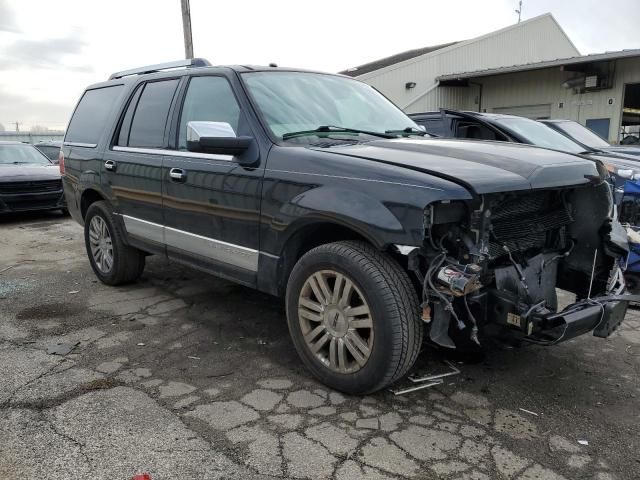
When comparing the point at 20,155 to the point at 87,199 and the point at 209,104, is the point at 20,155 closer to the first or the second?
the point at 87,199

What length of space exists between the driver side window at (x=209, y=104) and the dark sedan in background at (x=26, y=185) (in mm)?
6992

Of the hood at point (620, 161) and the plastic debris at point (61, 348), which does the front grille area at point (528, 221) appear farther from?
the plastic debris at point (61, 348)

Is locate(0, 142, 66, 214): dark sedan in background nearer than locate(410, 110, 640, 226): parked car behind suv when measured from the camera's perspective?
No

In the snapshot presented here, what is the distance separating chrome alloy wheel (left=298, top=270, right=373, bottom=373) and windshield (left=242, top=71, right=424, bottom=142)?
3.29ft

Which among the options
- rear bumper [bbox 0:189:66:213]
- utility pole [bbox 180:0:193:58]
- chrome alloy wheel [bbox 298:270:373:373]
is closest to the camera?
chrome alloy wheel [bbox 298:270:373:373]

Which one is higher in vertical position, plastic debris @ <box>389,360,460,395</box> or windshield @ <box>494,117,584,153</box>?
windshield @ <box>494,117,584,153</box>

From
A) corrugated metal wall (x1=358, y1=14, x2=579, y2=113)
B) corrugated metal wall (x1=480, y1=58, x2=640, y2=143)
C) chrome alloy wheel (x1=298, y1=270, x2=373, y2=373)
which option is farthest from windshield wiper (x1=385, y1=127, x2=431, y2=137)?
corrugated metal wall (x1=358, y1=14, x2=579, y2=113)

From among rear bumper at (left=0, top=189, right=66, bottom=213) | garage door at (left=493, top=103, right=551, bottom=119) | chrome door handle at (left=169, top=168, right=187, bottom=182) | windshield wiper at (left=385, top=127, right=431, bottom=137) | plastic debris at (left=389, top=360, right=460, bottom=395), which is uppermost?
garage door at (left=493, top=103, right=551, bottom=119)

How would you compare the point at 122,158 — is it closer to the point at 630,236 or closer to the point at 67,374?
the point at 67,374

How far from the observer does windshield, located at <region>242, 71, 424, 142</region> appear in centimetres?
356

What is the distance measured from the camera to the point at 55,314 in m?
4.56

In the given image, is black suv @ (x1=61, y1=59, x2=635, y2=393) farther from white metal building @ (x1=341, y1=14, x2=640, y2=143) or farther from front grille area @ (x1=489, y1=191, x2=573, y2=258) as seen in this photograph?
white metal building @ (x1=341, y1=14, x2=640, y2=143)

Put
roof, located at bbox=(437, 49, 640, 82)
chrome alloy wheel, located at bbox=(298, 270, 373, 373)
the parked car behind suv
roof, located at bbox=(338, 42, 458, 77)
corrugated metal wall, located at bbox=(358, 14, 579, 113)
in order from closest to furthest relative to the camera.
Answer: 1. chrome alloy wheel, located at bbox=(298, 270, 373, 373)
2. the parked car behind suv
3. roof, located at bbox=(437, 49, 640, 82)
4. corrugated metal wall, located at bbox=(358, 14, 579, 113)
5. roof, located at bbox=(338, 42, 458, 77)

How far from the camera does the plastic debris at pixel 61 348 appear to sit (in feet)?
12.2
